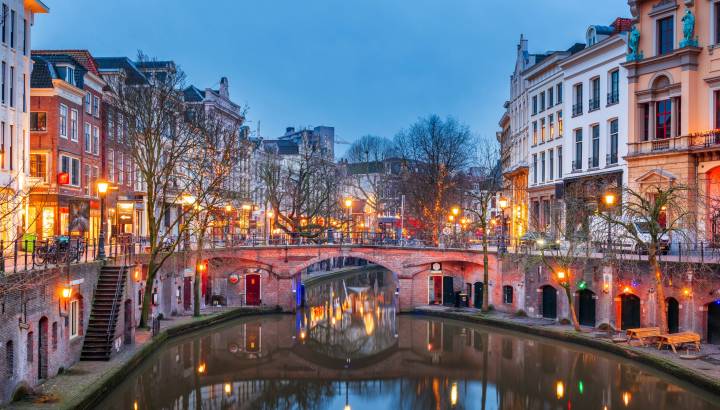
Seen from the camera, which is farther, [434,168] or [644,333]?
[434,168]

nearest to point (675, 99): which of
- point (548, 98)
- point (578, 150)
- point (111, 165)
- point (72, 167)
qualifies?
point (578, 150)

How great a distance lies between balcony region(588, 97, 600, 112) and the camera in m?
47.3

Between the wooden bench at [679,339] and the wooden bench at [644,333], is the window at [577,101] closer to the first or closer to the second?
the wooden bench at [644,333]

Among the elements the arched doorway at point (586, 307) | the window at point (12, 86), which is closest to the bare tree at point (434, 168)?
the arched doorway at point (586, 307)

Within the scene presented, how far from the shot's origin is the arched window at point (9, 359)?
2027 cm

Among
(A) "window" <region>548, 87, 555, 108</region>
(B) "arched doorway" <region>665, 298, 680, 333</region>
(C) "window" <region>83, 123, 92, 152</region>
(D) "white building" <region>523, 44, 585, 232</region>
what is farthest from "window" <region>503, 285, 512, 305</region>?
(C) "window" <region>83, 123, 92, 152</region>

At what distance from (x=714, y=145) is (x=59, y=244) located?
29821 millimetres

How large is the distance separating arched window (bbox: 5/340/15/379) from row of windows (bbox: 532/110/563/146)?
4158 centimetres

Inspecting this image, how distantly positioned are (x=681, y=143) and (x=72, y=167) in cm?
3459

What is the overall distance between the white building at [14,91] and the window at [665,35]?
32099mm

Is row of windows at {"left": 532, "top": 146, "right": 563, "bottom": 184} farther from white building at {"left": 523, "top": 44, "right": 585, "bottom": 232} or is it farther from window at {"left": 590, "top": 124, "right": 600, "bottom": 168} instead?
window at {"left": 590, "top": 124, "right": 600, "bottom": 168}

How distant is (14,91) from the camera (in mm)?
36625

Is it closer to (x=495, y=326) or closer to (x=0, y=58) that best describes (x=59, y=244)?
(x=0, y=58)

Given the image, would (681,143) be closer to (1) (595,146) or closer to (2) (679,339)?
(1) (595,146)
